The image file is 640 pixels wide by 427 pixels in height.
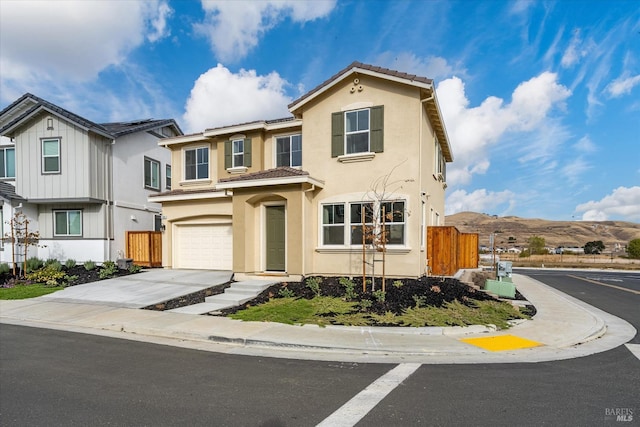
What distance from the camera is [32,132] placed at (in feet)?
60.6

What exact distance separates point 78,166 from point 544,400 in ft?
67.0

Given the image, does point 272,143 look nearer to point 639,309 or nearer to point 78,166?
point 78,166

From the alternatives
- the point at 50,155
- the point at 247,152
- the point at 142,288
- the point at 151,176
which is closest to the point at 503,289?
the point at 247,152

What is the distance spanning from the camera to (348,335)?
766 cm

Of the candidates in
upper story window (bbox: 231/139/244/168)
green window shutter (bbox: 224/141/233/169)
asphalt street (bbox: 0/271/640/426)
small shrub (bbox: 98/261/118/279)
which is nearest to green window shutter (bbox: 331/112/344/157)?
upper story window (bbox: 231/139/244/168)

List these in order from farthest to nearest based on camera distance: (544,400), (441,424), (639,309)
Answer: (639,309) → (544,400) → (441,424)

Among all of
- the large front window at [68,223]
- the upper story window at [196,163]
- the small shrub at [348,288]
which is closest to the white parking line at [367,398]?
the small shrub at [348,288]

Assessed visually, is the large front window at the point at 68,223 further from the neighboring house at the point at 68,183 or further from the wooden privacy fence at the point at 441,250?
the wooden privacy fence at the point at 441,250

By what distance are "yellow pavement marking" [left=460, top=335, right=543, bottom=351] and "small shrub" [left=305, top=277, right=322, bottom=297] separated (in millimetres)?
4897

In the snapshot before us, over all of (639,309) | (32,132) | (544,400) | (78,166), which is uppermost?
(32,132)

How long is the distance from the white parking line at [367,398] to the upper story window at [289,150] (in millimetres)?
10837

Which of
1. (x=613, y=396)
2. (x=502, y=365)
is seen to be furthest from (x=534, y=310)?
(x=613, y=396)

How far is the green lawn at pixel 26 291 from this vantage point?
42.1 ft

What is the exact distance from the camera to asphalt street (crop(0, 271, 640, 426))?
13.7 ft
